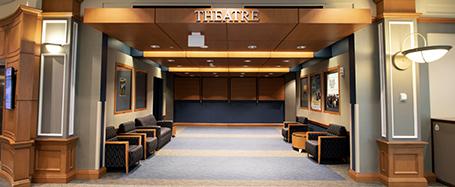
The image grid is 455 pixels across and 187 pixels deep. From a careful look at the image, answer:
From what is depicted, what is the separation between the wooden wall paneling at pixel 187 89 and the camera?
13.3 meters

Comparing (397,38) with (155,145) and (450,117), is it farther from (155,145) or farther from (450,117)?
(155,145)

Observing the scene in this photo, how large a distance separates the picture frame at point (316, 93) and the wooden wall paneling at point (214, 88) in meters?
5.81

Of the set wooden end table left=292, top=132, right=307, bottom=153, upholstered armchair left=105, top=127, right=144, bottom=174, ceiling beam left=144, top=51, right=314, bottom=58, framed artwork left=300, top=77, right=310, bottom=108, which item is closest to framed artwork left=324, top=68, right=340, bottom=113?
ceiling beam left=144, top=51, right=314, bottom=58

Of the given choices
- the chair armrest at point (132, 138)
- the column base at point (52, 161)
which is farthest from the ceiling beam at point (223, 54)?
the column base at point (52, 161)

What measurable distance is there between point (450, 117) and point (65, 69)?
23.4 ft

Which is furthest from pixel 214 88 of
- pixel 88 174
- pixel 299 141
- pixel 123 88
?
pixel 88 174

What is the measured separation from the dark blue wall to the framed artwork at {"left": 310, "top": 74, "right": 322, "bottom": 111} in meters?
5.16

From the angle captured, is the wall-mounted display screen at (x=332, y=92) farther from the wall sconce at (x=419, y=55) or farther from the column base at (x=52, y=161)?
the column base at (x=52, y=161)

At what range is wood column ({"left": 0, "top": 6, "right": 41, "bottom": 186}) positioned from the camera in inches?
161

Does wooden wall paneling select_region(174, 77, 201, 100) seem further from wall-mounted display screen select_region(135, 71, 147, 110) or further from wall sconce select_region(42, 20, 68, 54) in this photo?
wall sconce select_region(42, 20, 68, 54)

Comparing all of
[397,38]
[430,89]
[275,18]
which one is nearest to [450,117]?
[430,89]

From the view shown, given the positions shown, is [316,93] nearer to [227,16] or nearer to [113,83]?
[227,16]

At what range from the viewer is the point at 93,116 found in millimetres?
4691

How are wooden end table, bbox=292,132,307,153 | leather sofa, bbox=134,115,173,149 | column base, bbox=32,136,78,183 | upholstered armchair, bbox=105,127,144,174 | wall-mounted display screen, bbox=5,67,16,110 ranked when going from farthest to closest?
1. leather sofa, bbox=134,115,173,149
2. wooden end table, bbox=292,132,307,153
3. upholstered armchair, bbox=105,127,144,174
4. column base, bbox=32,136,78,183
5. wall-mounted display screen, bbox=5,67,16,110
